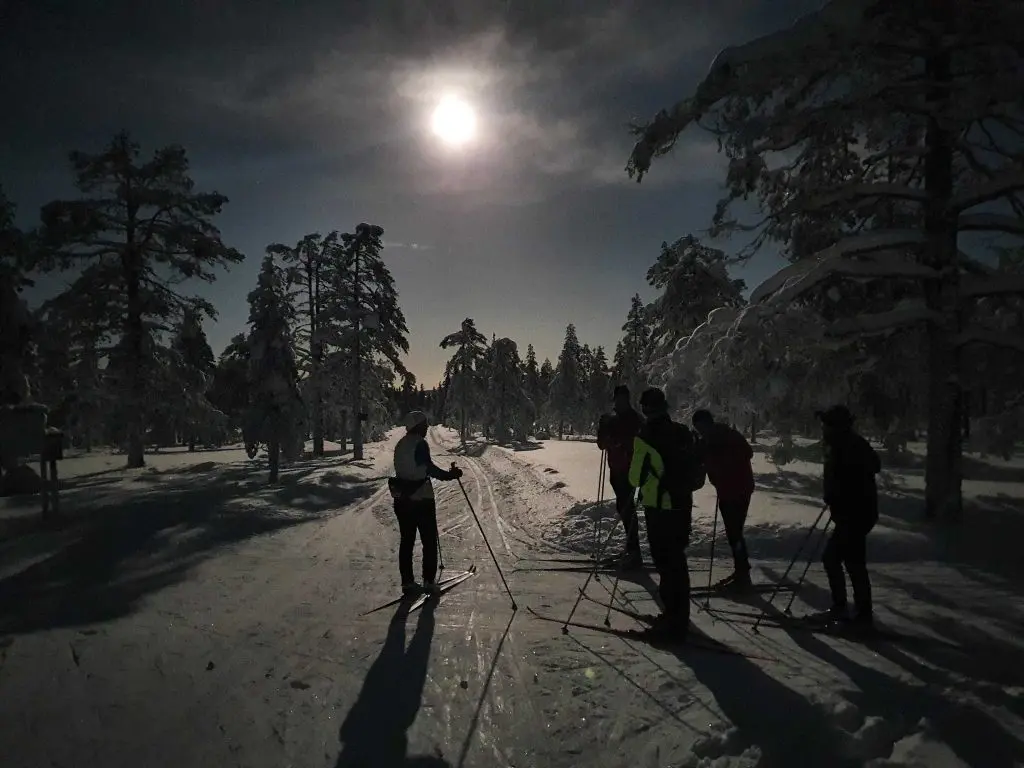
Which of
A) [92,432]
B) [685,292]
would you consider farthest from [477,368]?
[92,432]

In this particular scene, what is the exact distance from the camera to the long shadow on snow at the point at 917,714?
10.9 feet

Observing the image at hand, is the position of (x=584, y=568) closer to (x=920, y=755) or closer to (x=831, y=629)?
(x=831, y=629)

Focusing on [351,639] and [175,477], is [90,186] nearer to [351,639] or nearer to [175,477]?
[175,477]

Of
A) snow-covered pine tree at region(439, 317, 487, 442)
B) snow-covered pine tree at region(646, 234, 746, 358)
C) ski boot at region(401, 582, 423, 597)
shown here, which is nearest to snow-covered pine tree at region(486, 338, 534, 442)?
snow-covered pine tree at region(439, 317, 487, 442)

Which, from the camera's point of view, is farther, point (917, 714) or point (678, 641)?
point (678, 641)

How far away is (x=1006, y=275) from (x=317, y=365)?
29009 millimetres

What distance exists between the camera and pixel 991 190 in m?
8.83

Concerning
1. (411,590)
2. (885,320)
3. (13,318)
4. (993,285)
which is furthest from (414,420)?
(13,318)

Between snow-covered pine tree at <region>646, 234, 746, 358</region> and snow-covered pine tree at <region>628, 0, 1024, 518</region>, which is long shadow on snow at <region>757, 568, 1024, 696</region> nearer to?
snow-covered pine tree at <region>628, 0, 1024, 518</region>

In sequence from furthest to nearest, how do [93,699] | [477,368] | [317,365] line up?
[477,368]
[317,365]
[93,699]

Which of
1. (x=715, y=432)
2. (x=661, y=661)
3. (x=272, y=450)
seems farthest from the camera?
(x=272, y=450)

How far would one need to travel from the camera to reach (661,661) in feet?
15.8

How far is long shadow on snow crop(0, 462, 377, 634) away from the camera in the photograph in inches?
255

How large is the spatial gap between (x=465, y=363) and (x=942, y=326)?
47.0 meters
